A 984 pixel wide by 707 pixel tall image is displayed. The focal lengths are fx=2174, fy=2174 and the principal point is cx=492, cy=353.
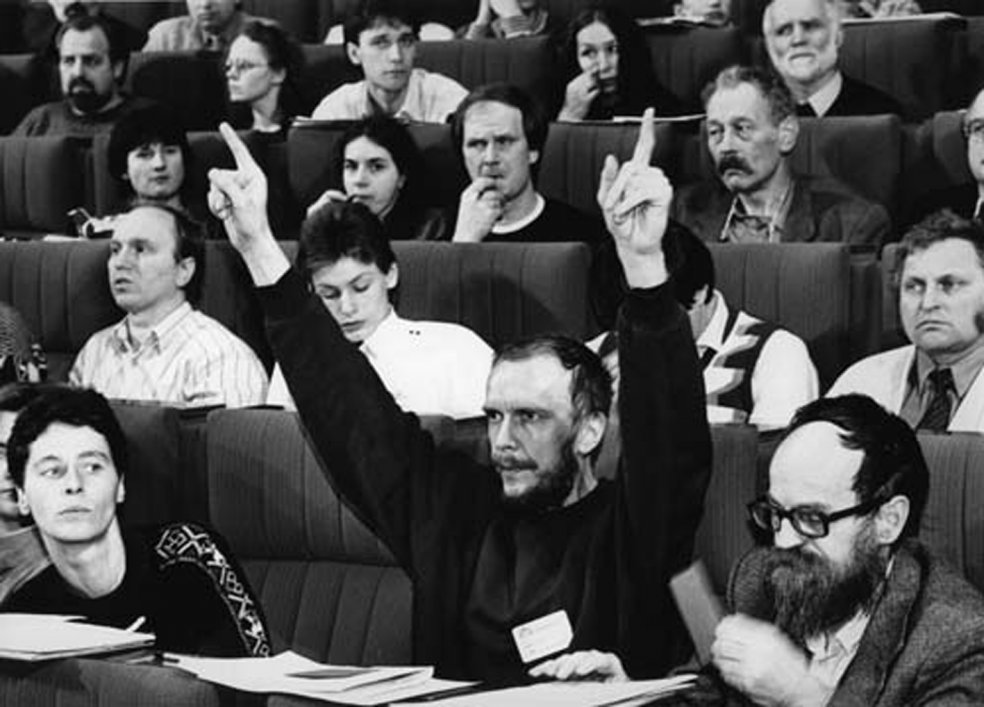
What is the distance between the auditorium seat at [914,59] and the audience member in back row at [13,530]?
2.70 feet

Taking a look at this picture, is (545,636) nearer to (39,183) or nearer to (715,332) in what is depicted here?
(715,332)

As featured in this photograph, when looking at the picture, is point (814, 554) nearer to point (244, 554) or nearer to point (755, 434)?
point (755, 434)

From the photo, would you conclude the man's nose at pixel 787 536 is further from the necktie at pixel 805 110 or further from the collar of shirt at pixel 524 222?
the necktie at pixel 805 110

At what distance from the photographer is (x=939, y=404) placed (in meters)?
1.22

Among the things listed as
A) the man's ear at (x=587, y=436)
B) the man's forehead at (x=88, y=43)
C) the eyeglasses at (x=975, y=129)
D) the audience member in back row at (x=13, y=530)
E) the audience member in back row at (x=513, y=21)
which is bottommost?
the audience member in back row at (x=13, y=530)

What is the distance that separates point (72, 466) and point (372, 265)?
31 centimetres

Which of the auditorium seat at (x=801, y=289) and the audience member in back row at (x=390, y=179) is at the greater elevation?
the audience member in back row at (x=390, y=179)

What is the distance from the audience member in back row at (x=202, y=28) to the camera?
2166 millimetres

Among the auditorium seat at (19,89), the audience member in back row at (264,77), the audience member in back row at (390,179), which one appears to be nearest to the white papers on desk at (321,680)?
the audience member in back row at (390,179)

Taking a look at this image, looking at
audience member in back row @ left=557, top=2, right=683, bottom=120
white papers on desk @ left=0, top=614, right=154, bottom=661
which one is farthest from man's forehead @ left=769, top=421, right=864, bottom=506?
audience member in back row @ left=557, top=2, right=683, bottom=120

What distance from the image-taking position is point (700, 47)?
1.83 m

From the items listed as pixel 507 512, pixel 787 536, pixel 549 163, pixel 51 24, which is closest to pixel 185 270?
pixel 549 163

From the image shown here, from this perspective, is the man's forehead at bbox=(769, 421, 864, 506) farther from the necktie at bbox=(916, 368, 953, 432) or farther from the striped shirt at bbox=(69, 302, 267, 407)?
the striped shirt at bbox=(69, 302, 267, 407)

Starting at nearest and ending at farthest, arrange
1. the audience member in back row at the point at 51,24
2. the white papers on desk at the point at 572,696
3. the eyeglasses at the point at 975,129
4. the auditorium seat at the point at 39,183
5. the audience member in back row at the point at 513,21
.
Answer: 1. the white papers on desk at the point at 572,696
2. the eyeglasses at the point at 975,129
3. the auditorium seat at the point at 39,183
4. the audience member in back row at the point at 513,21
5. the audience member in back row at the point at 51,24
